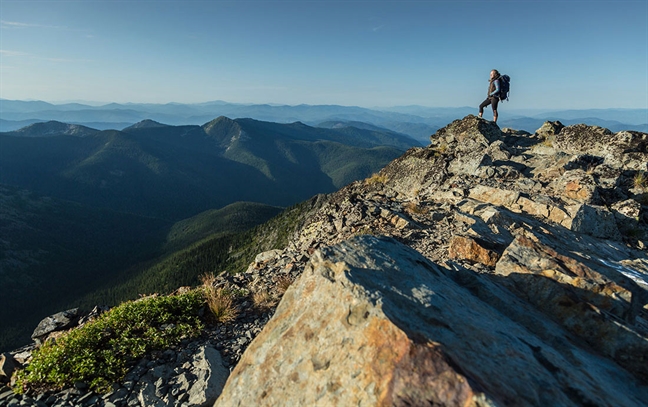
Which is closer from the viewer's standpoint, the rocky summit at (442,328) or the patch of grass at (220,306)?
the rocky summit at (442,328)

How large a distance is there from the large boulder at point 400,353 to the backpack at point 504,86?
2109 cm

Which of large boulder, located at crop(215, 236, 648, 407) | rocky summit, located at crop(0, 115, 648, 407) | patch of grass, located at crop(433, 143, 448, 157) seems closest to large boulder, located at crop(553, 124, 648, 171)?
rocky summit, located at crop(0, 115, 648, 407)

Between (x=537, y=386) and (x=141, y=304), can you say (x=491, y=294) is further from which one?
(x=141, y=304)

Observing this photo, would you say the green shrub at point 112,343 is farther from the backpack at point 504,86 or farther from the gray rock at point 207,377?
the backpack at point 504,86

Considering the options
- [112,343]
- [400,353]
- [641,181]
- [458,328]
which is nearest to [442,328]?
[458,328]

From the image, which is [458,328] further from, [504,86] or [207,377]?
[504,86]

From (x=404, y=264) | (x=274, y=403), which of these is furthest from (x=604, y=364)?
(x=274, y=403)

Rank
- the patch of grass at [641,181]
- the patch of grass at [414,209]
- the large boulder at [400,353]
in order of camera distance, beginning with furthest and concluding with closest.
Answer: the patch of grass at [641,181] → the patch of grass at [414,209] → the large boulder at [400,353]

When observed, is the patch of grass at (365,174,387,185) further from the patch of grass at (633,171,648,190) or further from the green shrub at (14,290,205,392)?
the green shrub at (14,290,205,392)

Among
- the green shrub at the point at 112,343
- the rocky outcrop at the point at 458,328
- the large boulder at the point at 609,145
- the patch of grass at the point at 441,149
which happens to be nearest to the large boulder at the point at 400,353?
the rocky outcrop at the point at 458,328

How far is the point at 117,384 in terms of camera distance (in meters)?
6.82

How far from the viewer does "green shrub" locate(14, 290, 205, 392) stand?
6.84m

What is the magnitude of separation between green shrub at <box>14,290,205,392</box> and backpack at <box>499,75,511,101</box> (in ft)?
76.0

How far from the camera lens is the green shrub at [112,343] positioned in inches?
269
